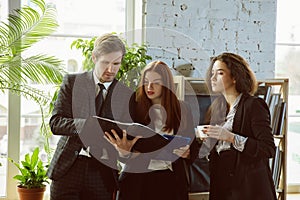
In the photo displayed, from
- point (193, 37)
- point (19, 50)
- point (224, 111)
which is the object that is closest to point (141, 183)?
point (224, 111)

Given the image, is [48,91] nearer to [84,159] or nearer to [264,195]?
[84,159]

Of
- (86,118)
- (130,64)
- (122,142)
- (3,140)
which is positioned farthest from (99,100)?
(3,140)

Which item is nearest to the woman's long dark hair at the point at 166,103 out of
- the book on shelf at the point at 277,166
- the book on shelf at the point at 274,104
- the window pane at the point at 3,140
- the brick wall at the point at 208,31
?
the brick wall at the point at 208,31

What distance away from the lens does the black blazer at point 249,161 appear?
2590mm

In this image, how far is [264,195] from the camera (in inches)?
105

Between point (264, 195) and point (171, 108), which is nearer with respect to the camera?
point (171, 108)

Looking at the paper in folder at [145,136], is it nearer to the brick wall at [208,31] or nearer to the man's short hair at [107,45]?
the man's short hair at [107,45]

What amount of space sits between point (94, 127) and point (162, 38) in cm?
124

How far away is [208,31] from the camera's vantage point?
3.61m

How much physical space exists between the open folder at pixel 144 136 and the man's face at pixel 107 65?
227 millimetres

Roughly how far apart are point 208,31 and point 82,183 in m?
1.72

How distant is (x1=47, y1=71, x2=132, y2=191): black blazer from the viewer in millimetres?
2426

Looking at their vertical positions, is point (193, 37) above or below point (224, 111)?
above

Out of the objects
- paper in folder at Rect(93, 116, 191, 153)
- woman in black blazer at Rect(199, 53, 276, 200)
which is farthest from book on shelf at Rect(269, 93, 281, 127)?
paper in folder at Rect(93, 116, 191, 153)
